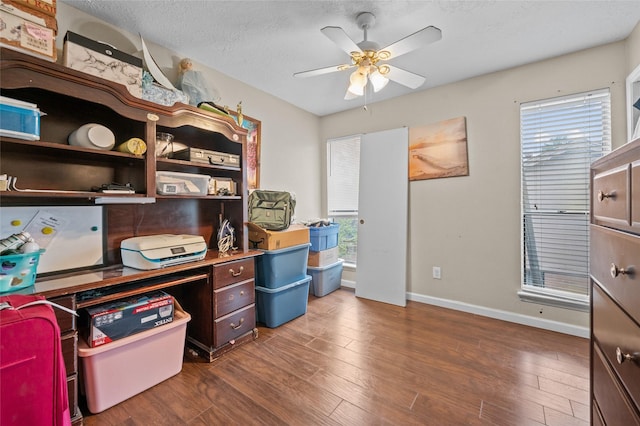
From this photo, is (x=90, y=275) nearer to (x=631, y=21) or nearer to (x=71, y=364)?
(x=71, y=364)

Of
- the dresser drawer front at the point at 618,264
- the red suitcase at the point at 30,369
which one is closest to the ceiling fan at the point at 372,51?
the dresser drawer front at the point at 618,264

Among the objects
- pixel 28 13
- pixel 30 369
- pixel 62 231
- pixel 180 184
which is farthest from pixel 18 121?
pixel 30 369

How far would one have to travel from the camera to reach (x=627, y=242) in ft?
2.45

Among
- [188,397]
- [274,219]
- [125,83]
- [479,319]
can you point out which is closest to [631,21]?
[479,319]

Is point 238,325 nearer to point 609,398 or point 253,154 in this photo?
point 253,154

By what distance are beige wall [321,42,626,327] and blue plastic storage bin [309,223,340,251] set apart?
93 centimetres

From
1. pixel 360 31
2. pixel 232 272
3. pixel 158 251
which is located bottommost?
pixel 232 272

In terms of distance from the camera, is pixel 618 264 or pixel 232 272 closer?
pixel 618 264

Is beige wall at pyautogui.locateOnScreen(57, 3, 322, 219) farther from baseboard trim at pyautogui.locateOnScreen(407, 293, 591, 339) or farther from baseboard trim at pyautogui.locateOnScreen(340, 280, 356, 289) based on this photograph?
baseboard trim at pyautogui.locateOnScreen(407, 293, 591, 339)

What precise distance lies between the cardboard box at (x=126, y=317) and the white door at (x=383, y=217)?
2142 mm

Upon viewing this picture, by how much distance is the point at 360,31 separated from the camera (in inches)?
75.9

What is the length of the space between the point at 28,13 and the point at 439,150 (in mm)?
3108

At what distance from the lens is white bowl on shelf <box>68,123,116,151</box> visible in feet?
4.95

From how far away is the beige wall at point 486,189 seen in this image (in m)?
2.21
